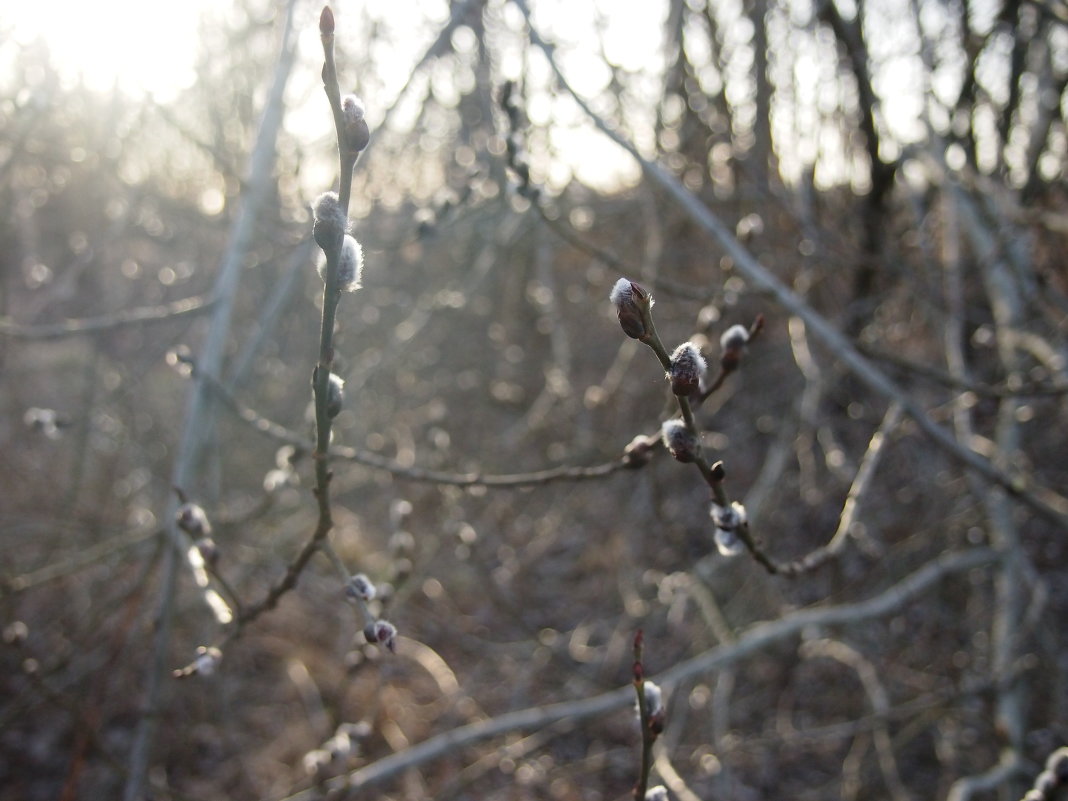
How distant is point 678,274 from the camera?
571cm

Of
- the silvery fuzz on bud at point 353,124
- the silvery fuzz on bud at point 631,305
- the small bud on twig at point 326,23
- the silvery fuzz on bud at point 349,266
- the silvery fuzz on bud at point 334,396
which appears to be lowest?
the silvery fuzz on bud at point 334,396

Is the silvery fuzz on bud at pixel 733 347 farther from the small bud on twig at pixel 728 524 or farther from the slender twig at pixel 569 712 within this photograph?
the slender twig at pixel 569 712

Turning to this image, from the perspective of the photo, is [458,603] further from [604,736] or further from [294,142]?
[294,142]

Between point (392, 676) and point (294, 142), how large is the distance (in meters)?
3.23

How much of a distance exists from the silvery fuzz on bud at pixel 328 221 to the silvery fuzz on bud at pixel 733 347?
0.65 metres

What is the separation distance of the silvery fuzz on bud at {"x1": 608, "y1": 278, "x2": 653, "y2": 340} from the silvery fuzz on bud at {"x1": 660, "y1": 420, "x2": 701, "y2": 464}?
0.61ft

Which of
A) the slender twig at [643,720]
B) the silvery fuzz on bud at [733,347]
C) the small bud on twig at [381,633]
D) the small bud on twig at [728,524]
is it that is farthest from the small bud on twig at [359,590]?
the silvery fuzz on bud at [733,347]

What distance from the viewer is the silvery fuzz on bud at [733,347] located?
46.8 inches

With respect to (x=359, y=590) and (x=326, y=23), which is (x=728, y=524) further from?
(x=326, y=23)

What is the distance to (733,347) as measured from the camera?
3.96 feet

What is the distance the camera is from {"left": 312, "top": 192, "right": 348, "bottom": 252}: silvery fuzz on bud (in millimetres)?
732

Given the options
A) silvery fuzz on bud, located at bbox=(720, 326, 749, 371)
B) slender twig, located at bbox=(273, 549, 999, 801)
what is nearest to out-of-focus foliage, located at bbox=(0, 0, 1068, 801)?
slender twig, located at bbox=(273, 549, 999, 801)

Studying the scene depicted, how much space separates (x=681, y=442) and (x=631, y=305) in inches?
9.1

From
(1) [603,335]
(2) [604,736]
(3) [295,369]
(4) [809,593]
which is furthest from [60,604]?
(4) [809,593]
